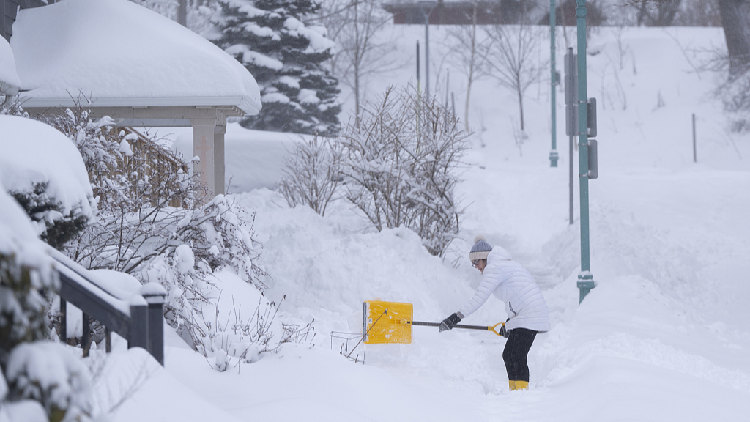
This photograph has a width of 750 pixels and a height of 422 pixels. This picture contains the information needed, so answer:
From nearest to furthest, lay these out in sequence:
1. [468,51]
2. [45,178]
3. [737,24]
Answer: [45,178], [737,24], [468,51]

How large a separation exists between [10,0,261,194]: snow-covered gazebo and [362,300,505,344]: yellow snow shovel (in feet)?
9.60

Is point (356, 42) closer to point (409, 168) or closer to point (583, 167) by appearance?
point (409, 168)

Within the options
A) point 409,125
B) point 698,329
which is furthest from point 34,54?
point 698,329

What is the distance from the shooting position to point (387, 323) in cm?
704

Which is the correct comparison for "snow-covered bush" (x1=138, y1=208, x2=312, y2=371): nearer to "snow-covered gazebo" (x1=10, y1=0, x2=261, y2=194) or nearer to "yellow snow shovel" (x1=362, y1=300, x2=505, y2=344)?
"yellow snow shovel" (x1=362, y1=300, x2=505, y2=344)

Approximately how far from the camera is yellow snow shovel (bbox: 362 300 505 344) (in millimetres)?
6988

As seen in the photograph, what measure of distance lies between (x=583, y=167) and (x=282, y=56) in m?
20.5

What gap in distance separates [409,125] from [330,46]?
16835mm

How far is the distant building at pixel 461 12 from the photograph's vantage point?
157 ft

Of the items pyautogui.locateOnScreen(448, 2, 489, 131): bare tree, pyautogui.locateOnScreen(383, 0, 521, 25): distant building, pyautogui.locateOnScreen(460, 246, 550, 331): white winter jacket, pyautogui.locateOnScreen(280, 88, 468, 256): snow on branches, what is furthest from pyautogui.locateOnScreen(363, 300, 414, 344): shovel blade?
pyautogui.locateOnScreen(383, 0, 521, 25): distant building

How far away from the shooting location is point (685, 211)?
15969 mm

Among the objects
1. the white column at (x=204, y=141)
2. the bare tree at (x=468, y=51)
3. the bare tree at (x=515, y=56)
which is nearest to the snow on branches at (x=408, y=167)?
the white column at (x=204, y=141)

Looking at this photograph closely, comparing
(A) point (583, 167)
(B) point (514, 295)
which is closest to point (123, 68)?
(B) point (514, 295)

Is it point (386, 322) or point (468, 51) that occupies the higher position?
point (468, 51)
